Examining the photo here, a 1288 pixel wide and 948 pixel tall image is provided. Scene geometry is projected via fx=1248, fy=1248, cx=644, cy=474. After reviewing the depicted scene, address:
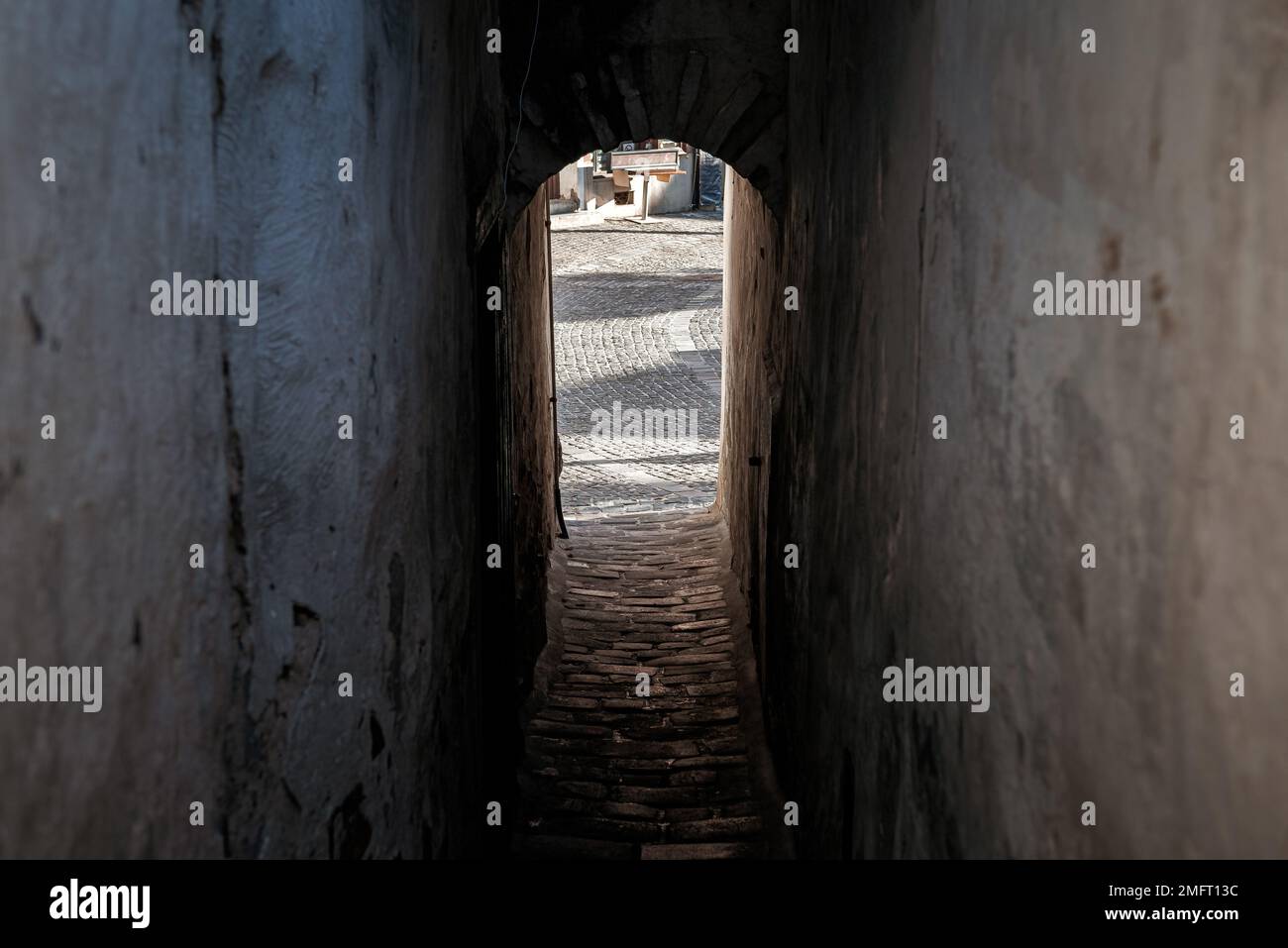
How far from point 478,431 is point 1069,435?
3.57 meters

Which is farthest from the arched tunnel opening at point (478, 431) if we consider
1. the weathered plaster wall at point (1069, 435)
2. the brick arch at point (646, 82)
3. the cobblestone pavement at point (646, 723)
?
the brick arch at point (646, 82)

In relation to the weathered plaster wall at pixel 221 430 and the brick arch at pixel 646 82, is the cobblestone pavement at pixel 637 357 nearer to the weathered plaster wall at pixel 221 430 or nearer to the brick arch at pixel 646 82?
the brick arch at pixel 646 82

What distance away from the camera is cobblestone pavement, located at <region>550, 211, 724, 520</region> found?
13969 millimetres

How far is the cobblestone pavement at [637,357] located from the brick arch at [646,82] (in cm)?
532

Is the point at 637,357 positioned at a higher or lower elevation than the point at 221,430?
higher

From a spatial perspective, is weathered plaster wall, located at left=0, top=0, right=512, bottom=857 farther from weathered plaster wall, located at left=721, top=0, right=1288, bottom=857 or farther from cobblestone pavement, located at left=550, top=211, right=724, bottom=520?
cobblestone pavement, located at left=550, top=211, right=724, bottom=520

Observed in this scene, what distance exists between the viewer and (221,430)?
2.20 m

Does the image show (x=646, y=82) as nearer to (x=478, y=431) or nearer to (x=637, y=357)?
(x=478, y=431)

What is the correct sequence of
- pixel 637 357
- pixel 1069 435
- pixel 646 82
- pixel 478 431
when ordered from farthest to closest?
1. pixel 637 357
2. pixel 646 82
3. pixel 478 431
4. pixel 1069 435

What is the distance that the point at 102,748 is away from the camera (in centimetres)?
173

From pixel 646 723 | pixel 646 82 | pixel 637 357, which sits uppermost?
pixel 646 82

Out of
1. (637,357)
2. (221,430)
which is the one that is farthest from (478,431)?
(637,357)
